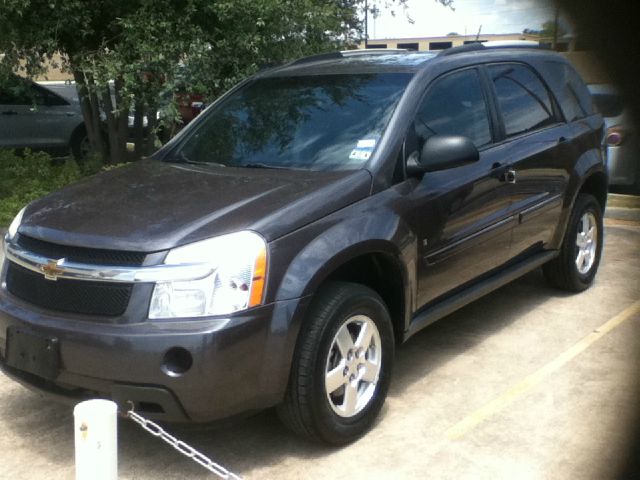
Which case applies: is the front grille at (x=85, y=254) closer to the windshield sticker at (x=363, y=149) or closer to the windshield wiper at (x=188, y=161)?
the windshield wiper at (x=188, y=161)

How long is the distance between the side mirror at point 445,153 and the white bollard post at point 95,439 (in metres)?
1.99

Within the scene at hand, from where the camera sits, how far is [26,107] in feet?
41.4

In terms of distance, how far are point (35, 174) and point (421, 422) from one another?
6.14 meters

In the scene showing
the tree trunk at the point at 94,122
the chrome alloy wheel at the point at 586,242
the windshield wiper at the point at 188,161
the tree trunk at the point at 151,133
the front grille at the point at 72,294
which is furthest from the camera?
the tree trunk at the point at 94,122

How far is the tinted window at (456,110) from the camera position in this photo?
4.16 metres

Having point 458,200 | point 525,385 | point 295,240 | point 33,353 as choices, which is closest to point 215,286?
point 295,240

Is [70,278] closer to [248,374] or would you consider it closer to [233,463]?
[248,374]

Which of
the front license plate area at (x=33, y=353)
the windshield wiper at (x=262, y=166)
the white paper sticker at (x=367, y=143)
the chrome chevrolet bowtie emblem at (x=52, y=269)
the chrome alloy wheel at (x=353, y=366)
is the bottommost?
the chrome alloy wheel at (x=353, y=366)

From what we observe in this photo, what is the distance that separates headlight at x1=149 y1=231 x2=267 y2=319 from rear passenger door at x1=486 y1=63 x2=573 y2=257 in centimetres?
211

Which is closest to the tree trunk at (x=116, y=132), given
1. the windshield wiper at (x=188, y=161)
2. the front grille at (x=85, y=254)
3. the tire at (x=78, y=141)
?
the tire at (x=78, y=141)

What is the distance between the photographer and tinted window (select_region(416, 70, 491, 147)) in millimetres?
4164

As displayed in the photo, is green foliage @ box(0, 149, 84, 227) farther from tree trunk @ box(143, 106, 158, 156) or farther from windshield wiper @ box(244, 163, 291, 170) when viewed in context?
windshield wiper @ box(244, 163, 291, 170)

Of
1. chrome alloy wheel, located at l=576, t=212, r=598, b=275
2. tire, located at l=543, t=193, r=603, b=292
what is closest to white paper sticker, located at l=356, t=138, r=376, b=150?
tire, located at l=543, t=193, r=603, b=292

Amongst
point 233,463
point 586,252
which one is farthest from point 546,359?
point 233,463
